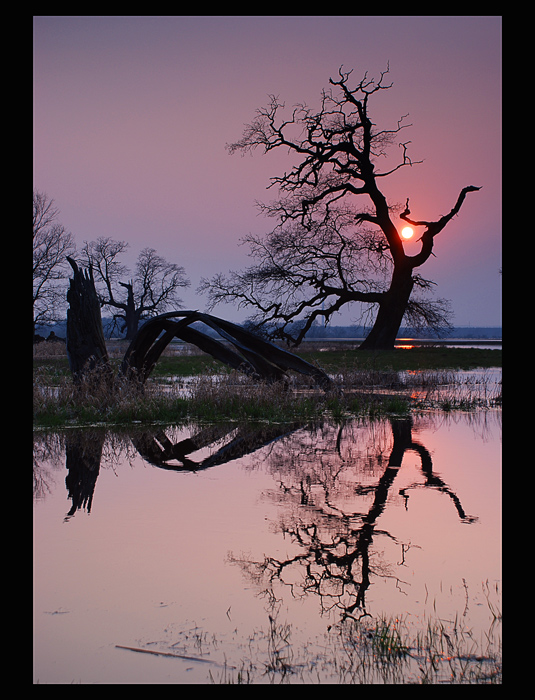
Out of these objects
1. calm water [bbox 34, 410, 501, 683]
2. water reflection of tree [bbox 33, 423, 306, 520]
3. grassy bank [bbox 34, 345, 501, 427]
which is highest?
grassy bank [bbox 34, 345, 501, 427]

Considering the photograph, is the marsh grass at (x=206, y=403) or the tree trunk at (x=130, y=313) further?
the tree trunk at (x=130, y=313)

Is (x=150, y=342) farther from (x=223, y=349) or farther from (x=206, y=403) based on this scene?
(x=206, y=403)

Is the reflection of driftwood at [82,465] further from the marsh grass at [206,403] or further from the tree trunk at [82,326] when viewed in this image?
the tree trunk at [82,326]

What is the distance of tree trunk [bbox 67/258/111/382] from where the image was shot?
14375 mm

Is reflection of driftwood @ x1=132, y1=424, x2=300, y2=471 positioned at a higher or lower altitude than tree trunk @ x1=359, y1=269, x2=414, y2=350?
lower

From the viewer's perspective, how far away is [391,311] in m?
35.1

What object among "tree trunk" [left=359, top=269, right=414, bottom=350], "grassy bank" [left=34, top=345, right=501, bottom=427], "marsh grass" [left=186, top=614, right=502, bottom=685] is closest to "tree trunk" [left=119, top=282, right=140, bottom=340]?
"tree trunk" [left=359, top=269, right=414, bottom=350]

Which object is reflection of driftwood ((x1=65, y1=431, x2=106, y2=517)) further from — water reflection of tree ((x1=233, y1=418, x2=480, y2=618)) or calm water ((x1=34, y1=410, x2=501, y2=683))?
water reflection of tree ((x1=233, y1=418, x2=480, y2=618))

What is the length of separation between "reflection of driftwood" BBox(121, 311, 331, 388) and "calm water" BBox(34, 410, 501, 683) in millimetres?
5736

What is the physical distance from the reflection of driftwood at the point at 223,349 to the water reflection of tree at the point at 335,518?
16.0 feet

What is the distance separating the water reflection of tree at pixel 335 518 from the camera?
4.27 metres

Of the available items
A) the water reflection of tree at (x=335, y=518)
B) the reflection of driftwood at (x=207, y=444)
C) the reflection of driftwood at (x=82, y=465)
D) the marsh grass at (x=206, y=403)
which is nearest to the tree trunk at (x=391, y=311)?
the marsh grass at (x=206, y=403)

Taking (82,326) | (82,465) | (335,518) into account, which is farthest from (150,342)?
(335,518)

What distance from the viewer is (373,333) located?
116 ft
